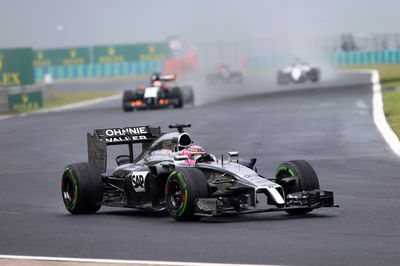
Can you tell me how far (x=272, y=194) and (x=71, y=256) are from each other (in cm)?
319

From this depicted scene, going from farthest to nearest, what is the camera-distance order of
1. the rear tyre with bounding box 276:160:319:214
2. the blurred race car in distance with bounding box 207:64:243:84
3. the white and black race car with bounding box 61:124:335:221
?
1. the blurred race car in distance with bounding box 207:64:243:84
2. the rear tyre with bounding box 276:160:319:214
3. the white and black race car with bounding box 61:124:335:221

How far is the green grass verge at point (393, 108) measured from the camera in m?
27.7

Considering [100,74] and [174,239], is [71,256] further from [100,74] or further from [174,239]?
[100,74]

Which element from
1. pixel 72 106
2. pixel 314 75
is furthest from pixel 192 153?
pixel 314 75

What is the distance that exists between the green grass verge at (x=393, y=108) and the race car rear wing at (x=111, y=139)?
11.2 m

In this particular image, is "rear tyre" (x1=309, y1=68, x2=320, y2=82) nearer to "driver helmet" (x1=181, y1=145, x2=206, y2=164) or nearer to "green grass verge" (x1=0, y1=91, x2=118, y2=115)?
"green grass verge" (x1=0, y1=91, x2=118, y2=115)

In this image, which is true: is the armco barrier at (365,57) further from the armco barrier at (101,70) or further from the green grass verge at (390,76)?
the armco barrier at (101,70)

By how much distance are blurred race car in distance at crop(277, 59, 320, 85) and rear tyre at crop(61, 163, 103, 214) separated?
49.6m

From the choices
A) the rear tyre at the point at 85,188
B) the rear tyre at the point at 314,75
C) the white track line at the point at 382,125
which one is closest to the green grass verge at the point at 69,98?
the rear tyre at the point at 314,75

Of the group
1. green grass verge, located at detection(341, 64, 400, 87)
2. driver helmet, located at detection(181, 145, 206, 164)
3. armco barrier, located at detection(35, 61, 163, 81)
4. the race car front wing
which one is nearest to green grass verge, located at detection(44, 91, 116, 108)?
green grass verge, located at detection(341, 64, 400, 87)

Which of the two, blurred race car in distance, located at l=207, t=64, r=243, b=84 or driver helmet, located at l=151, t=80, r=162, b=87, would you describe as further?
blurred race car in distance, located at l=207, t=64, r=243, b=84

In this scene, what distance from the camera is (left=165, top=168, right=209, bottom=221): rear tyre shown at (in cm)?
1227

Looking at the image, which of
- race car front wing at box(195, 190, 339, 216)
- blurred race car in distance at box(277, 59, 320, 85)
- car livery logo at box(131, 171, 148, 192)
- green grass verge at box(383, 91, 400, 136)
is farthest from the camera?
blurred race car in distance at box(277, 59, 320, 85)

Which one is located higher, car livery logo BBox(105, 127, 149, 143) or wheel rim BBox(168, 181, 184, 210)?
car livery logo BBox(105, 127, 149, 143)
